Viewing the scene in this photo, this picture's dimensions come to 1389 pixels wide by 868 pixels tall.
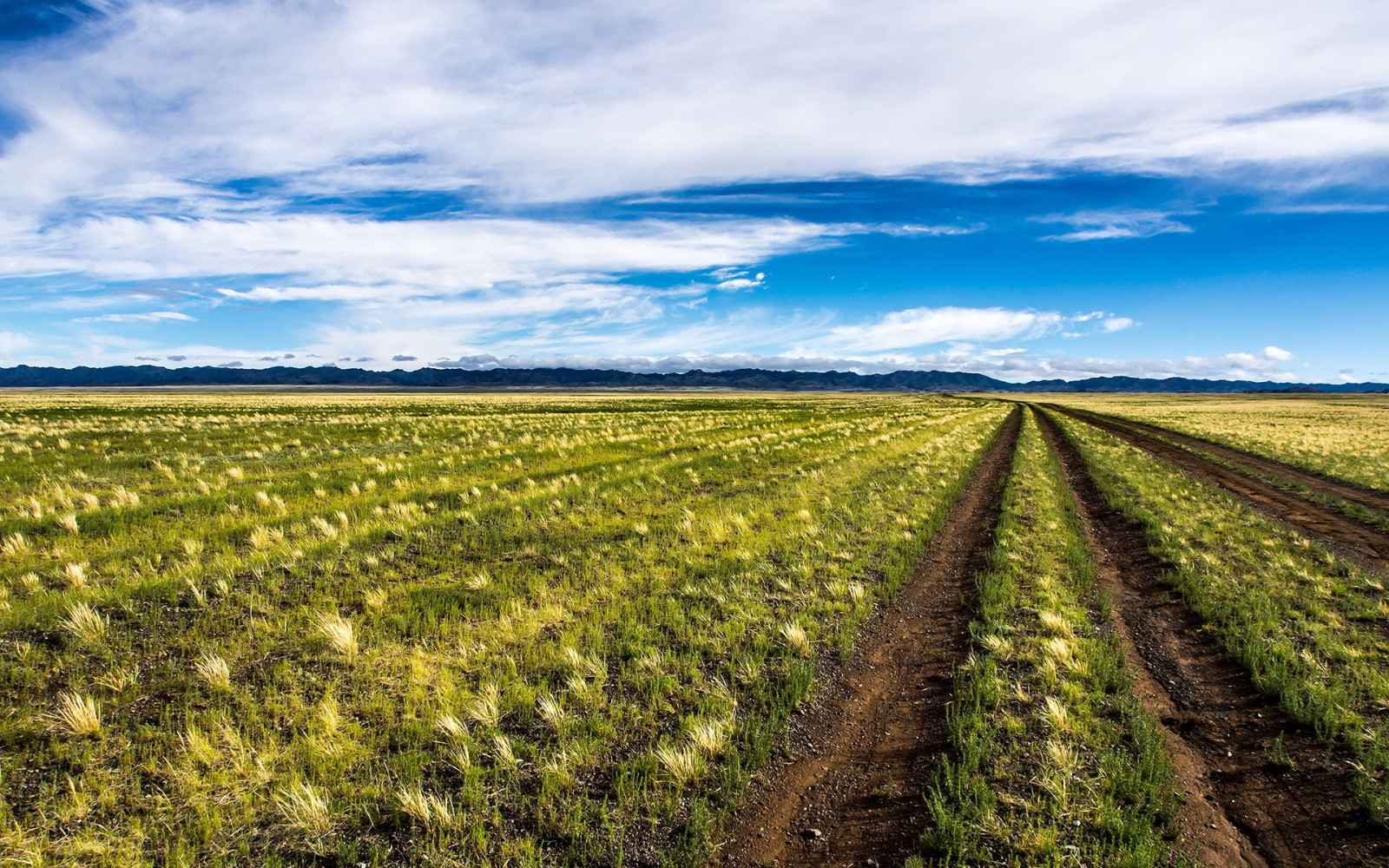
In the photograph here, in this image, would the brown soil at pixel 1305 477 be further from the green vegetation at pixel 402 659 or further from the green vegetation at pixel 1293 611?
the green vegetation at pixel 402 659

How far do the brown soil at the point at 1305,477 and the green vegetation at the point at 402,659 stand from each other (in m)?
13.0

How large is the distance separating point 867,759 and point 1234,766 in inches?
120

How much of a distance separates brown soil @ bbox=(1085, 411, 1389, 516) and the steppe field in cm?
613

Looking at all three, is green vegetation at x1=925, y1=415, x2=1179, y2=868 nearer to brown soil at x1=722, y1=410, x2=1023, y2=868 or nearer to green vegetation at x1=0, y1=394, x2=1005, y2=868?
brown soil at x1=722, y1=410, x2=1023, y2=868

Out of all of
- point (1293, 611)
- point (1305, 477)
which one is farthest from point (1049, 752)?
point (1305, 477)

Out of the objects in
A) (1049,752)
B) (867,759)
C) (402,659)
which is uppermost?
(402,659)

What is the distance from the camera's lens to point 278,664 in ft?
18.8

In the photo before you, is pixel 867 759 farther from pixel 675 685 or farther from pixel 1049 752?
pixel 675 685

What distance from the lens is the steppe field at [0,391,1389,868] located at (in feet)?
12.6

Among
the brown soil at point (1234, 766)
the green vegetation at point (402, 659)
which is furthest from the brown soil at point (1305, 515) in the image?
the green vegetation at point (402, 659)

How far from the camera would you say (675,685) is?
18.5 ft

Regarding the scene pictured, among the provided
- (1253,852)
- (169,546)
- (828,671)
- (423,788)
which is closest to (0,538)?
(169,546)

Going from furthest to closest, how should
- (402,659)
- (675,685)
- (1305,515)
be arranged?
(1305,515), (402,659), (675,685)

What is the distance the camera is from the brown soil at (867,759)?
12.7 ft
